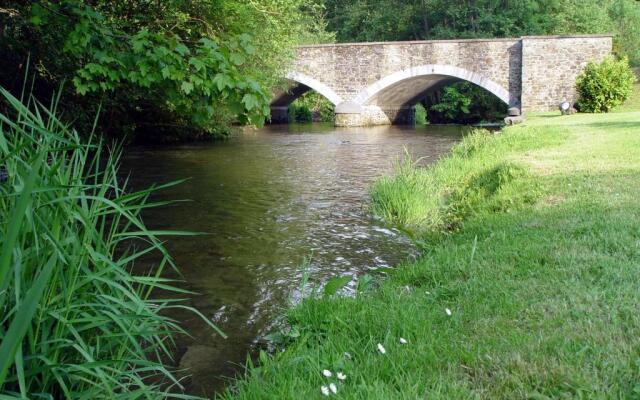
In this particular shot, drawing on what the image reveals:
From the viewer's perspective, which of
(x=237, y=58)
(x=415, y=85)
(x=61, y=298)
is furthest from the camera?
(x=415, y=85)

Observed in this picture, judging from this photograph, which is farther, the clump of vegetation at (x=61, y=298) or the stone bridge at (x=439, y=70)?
the stone bridge at (x=439, y=70)

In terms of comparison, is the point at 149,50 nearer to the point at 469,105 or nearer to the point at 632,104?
the point at 632,104

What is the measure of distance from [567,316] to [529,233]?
5.19 ft

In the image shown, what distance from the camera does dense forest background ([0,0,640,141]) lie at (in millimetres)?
4309

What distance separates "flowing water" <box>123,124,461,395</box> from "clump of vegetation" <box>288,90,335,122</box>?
70.2 feet

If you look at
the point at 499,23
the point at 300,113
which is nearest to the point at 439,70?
the point at 499,23

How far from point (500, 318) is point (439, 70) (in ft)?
75.2

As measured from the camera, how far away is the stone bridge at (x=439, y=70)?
22.8 m

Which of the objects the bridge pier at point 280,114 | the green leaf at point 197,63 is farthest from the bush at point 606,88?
the green leaf at point 197,63

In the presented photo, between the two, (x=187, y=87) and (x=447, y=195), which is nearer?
(x=187, y=87)

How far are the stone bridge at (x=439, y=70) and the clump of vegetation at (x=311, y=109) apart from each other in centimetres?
502

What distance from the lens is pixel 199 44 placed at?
5836 mm

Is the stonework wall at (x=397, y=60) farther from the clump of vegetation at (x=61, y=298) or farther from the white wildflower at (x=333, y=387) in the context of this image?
the white wildflower at (x=333, y=387)

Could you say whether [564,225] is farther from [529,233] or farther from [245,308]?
[245,308]
